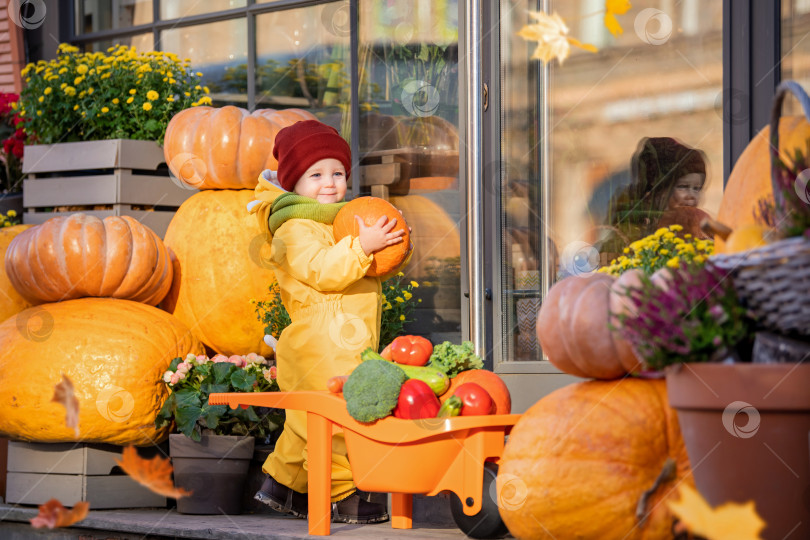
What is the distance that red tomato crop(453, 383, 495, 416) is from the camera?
11.0 ft

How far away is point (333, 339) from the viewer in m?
4.02

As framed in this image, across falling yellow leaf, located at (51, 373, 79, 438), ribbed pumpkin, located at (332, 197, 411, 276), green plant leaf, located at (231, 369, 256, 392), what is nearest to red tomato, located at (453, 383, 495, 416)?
ribbed pumpkin, located at (332, 197, 411, 276)

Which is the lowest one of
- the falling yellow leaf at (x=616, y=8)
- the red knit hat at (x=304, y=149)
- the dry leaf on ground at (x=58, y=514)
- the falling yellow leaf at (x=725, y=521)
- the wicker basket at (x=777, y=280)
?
the dry leaf on ground at (x=58, y=514)

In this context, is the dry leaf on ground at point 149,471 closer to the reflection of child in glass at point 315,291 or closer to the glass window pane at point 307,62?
the reflection of child in glass at point 315,291

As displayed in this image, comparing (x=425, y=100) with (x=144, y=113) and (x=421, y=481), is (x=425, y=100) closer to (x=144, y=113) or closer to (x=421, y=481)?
(x=144, y=113)

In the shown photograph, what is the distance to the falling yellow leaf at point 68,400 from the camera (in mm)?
4449

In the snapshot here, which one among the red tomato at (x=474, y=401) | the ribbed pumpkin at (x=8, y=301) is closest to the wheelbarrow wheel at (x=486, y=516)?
the red tomato at (x=474, y=401)

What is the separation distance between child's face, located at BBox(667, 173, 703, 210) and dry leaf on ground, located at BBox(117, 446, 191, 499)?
2.66m

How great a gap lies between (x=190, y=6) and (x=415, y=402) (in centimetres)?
480

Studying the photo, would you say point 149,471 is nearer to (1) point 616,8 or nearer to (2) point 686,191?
(2) point 686,191

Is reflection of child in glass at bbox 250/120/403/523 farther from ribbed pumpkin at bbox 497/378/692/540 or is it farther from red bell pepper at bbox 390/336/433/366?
ribbed pumpkin at bbox 497/378/692/540

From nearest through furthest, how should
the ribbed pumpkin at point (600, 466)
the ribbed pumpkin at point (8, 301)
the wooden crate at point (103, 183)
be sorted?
1. the ribbed pumpkin at point (600, 466)
2. the ribbed pumpkin at point (8, 301)
3. the wooden crate at point (103, 183)

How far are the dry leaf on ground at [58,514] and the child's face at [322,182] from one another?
165 centimetres

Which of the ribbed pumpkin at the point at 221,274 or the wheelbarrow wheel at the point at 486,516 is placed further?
the ribbed pumpkin at the point at 221,274
